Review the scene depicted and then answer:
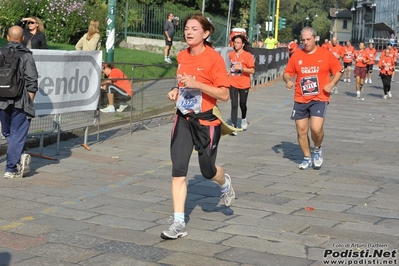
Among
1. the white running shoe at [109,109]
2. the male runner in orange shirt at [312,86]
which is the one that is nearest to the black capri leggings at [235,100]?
the white running shoe at [109,109]

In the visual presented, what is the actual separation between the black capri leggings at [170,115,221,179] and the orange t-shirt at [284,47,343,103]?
385 centimetres

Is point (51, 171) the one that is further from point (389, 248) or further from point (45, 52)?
point (389, 248)

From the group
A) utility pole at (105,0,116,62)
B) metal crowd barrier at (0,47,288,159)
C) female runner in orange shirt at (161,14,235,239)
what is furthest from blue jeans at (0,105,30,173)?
utility pole at (105,0,116,62)

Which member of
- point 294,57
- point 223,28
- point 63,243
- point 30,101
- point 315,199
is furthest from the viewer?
point 223,28

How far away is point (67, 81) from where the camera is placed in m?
10.7

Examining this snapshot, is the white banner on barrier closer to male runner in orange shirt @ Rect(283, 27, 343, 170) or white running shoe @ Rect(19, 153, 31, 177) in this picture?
white running shoe @ Rect(19, 153, 31, 177)

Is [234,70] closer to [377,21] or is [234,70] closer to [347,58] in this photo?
[347,58]

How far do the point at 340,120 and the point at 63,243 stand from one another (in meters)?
11.9

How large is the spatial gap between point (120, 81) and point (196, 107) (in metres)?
6.01

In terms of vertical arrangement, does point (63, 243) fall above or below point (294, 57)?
below

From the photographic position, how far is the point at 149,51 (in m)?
35.0

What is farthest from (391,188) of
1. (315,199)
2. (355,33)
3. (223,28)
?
(355,33)

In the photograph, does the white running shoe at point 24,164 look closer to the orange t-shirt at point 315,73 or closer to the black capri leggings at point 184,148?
the black capri leggings at point 184,148

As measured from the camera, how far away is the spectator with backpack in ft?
29.1
